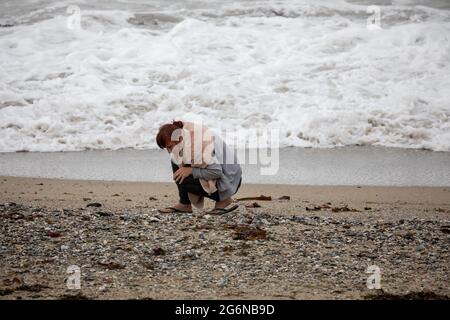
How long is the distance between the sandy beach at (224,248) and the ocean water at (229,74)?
152 inches

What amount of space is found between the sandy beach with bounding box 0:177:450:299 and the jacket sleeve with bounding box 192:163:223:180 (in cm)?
37

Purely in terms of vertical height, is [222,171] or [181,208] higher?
[222,171]

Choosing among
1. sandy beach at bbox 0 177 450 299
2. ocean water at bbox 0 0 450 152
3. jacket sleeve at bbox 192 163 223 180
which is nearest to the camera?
sandy beach at bbox 0 177 450 299

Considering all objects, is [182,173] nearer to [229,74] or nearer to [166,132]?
[166,132]

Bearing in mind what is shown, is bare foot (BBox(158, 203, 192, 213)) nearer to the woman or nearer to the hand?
the woman

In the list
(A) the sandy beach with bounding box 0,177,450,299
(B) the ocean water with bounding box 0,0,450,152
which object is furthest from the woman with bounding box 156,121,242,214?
(B) the ocean water with bounding box 0,0,450,152

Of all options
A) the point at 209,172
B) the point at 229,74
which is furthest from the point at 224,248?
the point at 229,74

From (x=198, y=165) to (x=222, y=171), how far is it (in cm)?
25

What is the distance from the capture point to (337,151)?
10.3 meters

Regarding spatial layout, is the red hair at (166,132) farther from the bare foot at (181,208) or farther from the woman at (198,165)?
the bare foot at (181,208)

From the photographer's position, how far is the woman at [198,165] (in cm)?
584

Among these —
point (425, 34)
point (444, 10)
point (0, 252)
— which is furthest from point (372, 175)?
point (444, 10)

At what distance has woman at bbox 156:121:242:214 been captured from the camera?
5.84m

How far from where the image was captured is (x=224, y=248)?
5258 millimetres
